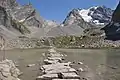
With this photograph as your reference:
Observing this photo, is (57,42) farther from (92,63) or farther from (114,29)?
(92,63)

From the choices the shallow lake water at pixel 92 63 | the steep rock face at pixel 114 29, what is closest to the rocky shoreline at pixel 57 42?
the steep rock face at pixel 114 29

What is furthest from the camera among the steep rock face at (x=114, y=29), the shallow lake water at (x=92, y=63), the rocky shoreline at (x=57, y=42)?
Result: the steep rock face at (x=114, y=29)

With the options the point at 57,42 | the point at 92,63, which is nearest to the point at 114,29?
the point at 57,42

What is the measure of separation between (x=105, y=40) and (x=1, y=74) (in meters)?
87.3

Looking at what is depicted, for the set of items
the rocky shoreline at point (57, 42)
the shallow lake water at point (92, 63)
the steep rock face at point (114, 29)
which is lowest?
the shallow lake water at point (92, 63)

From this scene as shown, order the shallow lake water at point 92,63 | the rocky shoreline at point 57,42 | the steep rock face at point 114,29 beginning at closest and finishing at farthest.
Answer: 1. the shallow lake water at point 92,63
2. the rocky shoreline at point 57,42
3. the steep rock face at point 114,29

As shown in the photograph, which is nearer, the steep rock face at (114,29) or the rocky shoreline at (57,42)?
the rocky shoreline at (57,42)

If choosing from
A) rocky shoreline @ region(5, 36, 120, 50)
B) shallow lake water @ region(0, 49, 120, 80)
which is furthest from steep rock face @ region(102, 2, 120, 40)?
shallow lake water @ region(0, 49, 120, 80)

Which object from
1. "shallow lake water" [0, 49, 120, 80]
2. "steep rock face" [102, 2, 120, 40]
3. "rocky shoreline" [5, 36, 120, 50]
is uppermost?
"steep rock face" [102, 2, 120, 40]

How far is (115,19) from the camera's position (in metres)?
140

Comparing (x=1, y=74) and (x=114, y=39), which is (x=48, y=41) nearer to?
(x=114, y=39)

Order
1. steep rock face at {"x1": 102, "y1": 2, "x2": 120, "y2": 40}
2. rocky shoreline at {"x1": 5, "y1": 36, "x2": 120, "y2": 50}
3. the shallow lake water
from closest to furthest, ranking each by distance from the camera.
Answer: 1. the shallow lake water
2. rocky shoreline at {"x1": 5, "y1": 36, "x2": 120, "y2": 50}
3. steep rock face at {"x1": 102, "y1": 2, "x2": 120, "y2": 40}

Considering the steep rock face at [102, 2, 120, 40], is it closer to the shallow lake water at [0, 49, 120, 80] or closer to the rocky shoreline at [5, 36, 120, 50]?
the rocky shoreline at [5, 36, 120, 50]

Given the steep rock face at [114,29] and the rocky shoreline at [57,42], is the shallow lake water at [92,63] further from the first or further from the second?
the steep rock face at [114,29]
